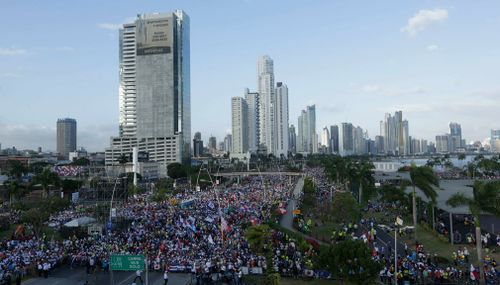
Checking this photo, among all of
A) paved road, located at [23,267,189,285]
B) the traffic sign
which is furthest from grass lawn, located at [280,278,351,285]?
the traffic sign

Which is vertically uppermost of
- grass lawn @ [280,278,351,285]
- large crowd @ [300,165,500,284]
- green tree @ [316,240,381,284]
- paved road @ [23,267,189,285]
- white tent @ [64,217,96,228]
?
green tree @ [316,240,381,284]

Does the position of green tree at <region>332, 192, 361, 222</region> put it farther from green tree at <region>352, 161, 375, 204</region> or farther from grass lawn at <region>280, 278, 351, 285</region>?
grass lawn at <region>280, 278, 351, 285</region>

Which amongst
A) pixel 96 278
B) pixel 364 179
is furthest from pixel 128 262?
pixel 364 179

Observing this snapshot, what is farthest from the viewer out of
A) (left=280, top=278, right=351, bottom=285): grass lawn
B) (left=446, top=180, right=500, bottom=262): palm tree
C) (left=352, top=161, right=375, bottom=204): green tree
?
(left=352, top=161, right=375, bottom=204): green tree

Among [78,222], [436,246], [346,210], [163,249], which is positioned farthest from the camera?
[346,210]

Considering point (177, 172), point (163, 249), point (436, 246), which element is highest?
point (177, 172)

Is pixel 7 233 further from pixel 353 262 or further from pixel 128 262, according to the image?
pixel 353 262

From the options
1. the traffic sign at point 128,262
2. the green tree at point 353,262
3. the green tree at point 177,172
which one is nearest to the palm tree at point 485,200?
the green tree at point 353,262
